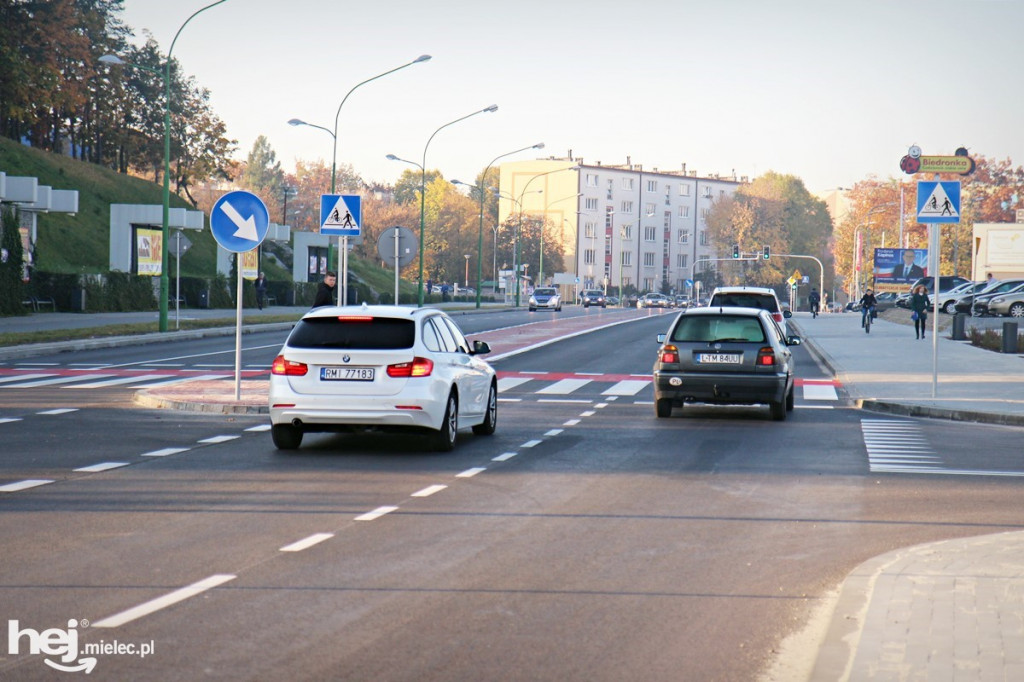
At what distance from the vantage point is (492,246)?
15800 centimetres

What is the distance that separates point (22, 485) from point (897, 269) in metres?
94.7

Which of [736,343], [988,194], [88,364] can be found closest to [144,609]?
[736,343]

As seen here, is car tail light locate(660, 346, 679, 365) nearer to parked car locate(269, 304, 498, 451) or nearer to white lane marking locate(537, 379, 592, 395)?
white lane marking locate(537, 379, 592, 395)

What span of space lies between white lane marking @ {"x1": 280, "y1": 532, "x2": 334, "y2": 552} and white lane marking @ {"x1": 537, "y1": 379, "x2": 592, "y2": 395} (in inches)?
531

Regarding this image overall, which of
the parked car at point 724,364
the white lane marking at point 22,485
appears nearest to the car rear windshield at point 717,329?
the parked car at point 724,364

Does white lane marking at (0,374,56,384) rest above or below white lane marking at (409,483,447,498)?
below

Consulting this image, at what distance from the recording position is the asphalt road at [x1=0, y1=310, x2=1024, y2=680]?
19.5ft

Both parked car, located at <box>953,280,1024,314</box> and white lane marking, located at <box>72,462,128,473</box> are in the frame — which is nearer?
white lane marking, located at <box>72,462,128,473</box>

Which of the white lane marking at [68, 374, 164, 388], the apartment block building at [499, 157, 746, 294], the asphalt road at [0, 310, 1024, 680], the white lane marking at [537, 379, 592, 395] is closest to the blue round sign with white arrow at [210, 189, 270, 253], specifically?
the asphalt road at [0, 310, 1024, 680]

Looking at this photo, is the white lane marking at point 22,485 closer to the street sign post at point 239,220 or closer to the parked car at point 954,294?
the street sign post at point 239,220

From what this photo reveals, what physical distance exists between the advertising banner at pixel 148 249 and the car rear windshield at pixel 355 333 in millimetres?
39034

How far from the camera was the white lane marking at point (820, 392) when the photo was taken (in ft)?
73.9

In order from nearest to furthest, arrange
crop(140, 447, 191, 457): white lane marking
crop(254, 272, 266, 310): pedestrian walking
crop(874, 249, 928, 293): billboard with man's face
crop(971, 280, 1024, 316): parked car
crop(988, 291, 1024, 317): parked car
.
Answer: crop(140, 447, 191, 457): white lane marking < crop(988, 291, 1024, 317): parked car < crop(971, 280, 1024, 316): parked car < crop(254, 272, 266, 310): pedestrian walking < crop(874, 249, 928, 293): billboard with man's face

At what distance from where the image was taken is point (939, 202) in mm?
19906
